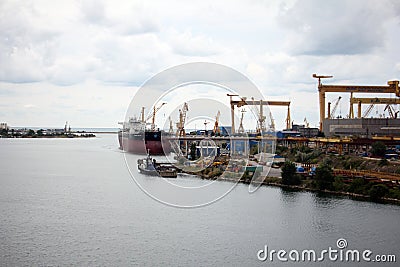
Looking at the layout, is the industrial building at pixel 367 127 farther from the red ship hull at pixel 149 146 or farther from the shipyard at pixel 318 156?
the red ship hull at pixel 149 146

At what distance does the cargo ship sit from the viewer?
21047 millimetres

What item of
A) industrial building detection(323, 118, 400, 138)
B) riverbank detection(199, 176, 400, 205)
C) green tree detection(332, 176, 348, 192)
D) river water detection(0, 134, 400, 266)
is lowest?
river water detection(0, 134, 400, 266)

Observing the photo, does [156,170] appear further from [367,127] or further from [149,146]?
[367,127]

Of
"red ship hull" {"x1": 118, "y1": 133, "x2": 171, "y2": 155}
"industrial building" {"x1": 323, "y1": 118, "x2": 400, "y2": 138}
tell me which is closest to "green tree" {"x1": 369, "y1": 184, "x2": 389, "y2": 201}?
"industrial building" {"x1": 323, "y1": 118, "x2": 400, "y2": 138}

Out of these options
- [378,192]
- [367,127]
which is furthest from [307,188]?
Answer: [367,127]

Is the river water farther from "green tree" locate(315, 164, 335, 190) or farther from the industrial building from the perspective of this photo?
the industrial building

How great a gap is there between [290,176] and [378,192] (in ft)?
7.47

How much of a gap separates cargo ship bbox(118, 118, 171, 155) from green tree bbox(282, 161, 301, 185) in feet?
30.4

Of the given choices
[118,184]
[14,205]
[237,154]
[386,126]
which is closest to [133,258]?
[14,205]

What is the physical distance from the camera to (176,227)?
7.02 m

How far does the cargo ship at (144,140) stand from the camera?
21.0 metres

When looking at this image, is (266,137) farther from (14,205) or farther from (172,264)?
(172,264)

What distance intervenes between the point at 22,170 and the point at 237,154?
707 cm

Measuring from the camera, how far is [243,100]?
2050cm
